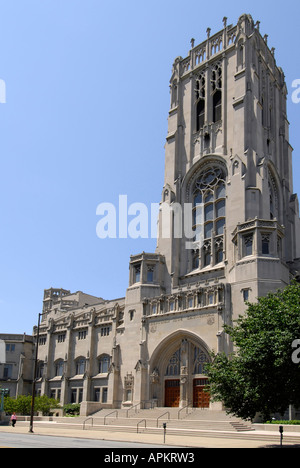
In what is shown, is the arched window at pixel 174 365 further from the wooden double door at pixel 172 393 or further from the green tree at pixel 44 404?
the green tree at pixel 44 404

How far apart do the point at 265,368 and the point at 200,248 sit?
109ft

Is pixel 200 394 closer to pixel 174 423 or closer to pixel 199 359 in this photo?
pixel 199 359

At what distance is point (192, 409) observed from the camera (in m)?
44.9

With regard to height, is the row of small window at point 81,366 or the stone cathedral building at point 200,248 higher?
the stone cathedral building at point 200,248

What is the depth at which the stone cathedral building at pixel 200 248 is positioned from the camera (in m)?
47.6

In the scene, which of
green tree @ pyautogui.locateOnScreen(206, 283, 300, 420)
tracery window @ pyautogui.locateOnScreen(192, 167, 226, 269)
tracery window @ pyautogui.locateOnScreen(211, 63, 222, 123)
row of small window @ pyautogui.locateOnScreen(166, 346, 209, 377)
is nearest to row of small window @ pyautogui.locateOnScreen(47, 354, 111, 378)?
row of small window @ pyautogui.locateOnScreen(166, 346, 209, 377)

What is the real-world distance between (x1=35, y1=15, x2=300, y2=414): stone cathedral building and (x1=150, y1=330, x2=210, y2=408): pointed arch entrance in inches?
4.2

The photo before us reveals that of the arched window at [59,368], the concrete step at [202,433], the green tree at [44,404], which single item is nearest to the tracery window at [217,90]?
the concrete step at [202,433]

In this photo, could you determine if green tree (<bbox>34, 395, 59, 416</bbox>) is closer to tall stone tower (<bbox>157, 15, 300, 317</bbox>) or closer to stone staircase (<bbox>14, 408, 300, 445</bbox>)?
stone staircase (<bbox>14, 408, 300, 445</bbox>)

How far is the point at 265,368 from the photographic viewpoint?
82.3ft

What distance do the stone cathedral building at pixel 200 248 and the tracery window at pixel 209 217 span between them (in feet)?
0.43

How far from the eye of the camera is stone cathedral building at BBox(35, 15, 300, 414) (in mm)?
47594

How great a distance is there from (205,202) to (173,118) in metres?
14.1
